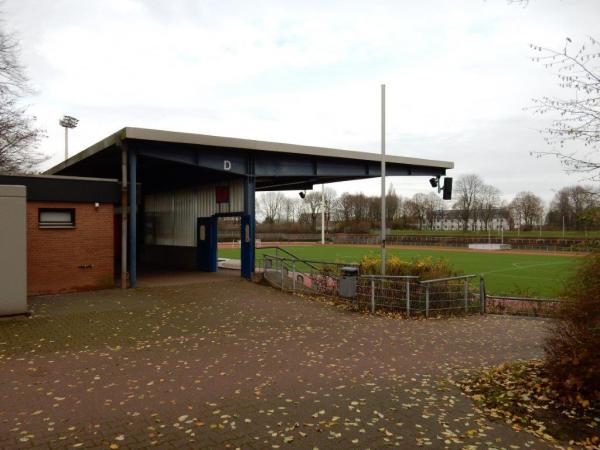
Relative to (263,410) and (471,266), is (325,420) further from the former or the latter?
Result: (471,266)

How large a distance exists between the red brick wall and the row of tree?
72.3 m

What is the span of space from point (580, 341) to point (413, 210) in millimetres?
103254

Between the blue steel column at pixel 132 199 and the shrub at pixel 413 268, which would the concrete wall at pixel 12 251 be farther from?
the shrub at pixel 413 268

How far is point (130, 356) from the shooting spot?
749cm

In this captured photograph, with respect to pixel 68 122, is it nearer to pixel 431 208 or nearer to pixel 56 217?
pixel 56 217

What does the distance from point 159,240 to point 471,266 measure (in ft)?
71.4

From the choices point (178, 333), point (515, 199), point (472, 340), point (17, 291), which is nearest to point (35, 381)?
point (178, 333)

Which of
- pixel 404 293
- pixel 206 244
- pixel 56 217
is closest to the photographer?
pixel 404 293

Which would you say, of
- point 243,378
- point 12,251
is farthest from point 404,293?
point 12,251

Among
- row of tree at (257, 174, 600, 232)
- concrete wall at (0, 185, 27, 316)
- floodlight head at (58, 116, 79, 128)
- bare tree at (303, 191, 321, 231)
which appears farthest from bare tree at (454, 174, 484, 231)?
concrete wall at (0, 185, 27, 316)

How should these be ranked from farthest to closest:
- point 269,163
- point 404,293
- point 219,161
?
point 269,163, point 219,161, point 404,293

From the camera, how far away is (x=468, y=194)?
99.1m

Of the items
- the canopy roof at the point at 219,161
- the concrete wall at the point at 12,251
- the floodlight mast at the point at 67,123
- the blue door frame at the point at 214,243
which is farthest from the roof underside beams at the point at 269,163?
the floodlight mast at the point at 67,123

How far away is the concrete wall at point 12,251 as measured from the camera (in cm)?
1023
